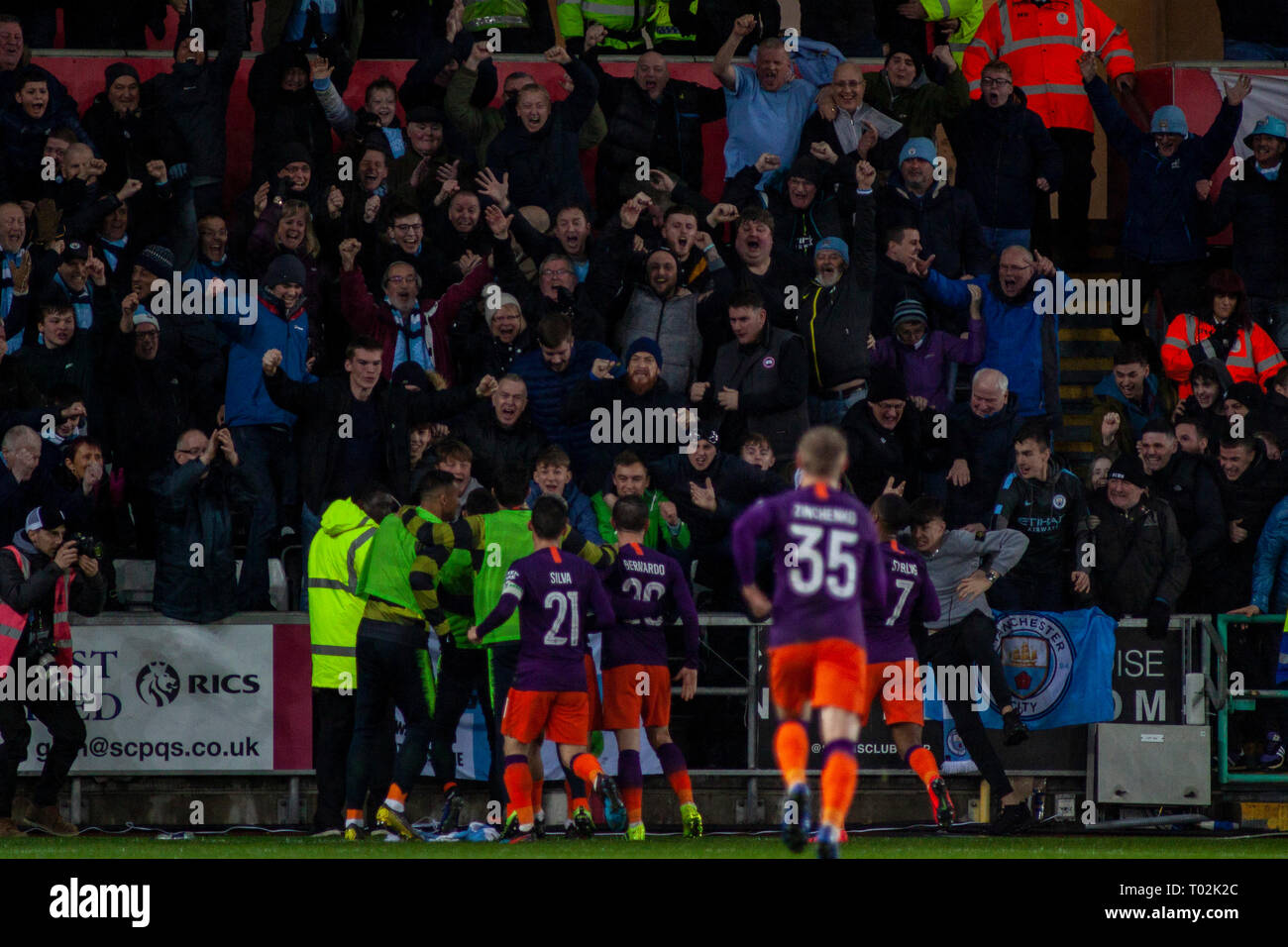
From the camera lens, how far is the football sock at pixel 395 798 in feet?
38.3

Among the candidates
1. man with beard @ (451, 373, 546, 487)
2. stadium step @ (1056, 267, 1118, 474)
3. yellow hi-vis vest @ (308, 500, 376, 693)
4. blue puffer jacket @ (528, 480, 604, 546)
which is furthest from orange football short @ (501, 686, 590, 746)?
stadium step @ (1056, 267, 1118, 474)

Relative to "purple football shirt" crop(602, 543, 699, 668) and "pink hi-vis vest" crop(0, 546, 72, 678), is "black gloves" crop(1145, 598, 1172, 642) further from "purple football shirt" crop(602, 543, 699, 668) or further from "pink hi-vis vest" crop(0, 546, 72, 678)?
"pink hi-vis vest" crop(0, 546, 72, 678)

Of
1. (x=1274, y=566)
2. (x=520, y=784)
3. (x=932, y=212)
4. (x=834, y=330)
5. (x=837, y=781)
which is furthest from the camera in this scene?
(x=932, y=212)

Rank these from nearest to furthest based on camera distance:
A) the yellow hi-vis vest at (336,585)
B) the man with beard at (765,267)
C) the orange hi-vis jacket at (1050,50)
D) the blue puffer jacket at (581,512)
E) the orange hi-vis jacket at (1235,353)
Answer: the yellow hi-vis vest at (336,585) < the blue puffer jacket at (581,512) < the man with beard at (765,267) < the orange hi-vis jacket at (1235,353) < the orange hi-vis jacket at (1050,50)

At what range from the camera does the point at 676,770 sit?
38.6ft

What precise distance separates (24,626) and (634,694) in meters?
3.98

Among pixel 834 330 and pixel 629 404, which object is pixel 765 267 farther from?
pixel 629 404

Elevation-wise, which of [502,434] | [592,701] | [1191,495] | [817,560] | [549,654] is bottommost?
[592,701]

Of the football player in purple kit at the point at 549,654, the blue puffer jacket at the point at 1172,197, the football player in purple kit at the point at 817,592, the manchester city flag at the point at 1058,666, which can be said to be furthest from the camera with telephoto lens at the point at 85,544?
the blue puffer jacket at the point at 1172,197

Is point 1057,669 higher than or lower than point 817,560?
lower

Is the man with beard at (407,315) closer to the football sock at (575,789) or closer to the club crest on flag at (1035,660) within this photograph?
the football sock at (575,789)

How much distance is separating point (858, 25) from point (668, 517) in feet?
22.2

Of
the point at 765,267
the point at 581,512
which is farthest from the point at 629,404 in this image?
the point at 765,267
